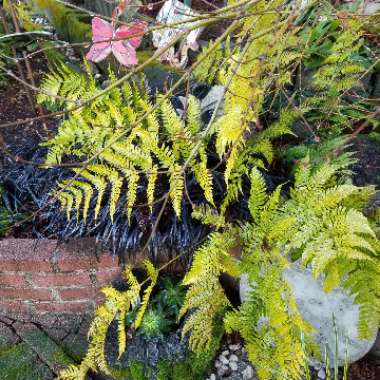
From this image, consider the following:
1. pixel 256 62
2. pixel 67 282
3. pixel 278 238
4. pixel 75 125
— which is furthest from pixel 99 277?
pixel 256 62

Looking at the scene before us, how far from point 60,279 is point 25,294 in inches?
10.4

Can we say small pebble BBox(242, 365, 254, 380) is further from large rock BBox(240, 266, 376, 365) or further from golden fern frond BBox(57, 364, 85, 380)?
golden fern frond BBox(57, 364, 85, 380)

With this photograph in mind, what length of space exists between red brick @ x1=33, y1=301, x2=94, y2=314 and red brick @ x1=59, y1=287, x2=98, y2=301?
0.16 feet

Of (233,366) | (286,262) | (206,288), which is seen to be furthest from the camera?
(233,366)

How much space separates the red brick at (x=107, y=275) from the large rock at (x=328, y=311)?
26.8 inches

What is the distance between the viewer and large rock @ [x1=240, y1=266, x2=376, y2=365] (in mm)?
2146

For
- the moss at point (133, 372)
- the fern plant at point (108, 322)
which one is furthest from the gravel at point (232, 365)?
the fern plant at point (108, 322)

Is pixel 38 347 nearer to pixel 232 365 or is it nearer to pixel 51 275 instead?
pixel 51 275

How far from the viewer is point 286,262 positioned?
74.8 inches

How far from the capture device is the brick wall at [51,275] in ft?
7.61

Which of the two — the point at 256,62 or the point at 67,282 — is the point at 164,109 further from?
the point at 67,282

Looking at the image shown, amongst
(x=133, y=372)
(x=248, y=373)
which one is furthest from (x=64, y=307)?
(x=248, y=373)

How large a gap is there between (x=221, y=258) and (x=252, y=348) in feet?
1.27

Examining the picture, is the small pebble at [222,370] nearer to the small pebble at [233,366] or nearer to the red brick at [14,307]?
the small pebble at [233,366]
